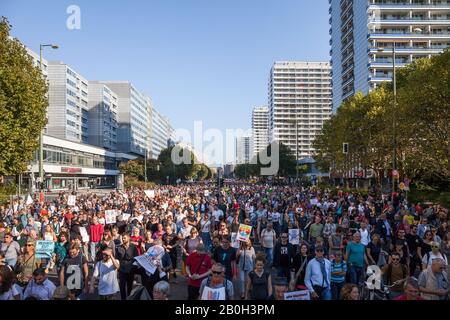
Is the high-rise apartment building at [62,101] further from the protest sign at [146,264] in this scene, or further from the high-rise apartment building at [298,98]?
the high-rise apartment building at [298,98]

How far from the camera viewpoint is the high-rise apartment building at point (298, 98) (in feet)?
632

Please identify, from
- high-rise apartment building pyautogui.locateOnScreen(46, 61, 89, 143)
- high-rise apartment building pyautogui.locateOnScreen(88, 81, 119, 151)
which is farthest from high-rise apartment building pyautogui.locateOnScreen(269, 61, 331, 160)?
high-rise apartment building pyautogui.locateOnScreen(46, 61, 89, 143)

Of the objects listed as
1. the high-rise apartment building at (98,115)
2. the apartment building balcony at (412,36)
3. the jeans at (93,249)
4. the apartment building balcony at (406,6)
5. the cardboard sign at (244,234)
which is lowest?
the jeans at (93,249)

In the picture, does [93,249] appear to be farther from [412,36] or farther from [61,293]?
[412,36]

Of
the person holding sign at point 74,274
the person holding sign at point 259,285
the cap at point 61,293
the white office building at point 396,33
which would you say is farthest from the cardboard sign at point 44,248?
the white office building at point 396,33

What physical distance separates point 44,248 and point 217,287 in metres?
5.07

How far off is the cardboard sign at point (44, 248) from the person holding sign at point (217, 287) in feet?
14.9

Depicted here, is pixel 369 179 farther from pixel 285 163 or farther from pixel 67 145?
pixel 67 145

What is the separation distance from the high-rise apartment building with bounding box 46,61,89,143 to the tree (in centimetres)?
6111

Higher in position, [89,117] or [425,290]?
[89,117]

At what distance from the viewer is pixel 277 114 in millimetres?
193875

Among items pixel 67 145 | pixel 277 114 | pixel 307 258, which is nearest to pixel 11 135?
pixel 307 258

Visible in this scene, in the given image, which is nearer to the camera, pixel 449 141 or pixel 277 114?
pixel 449 141
